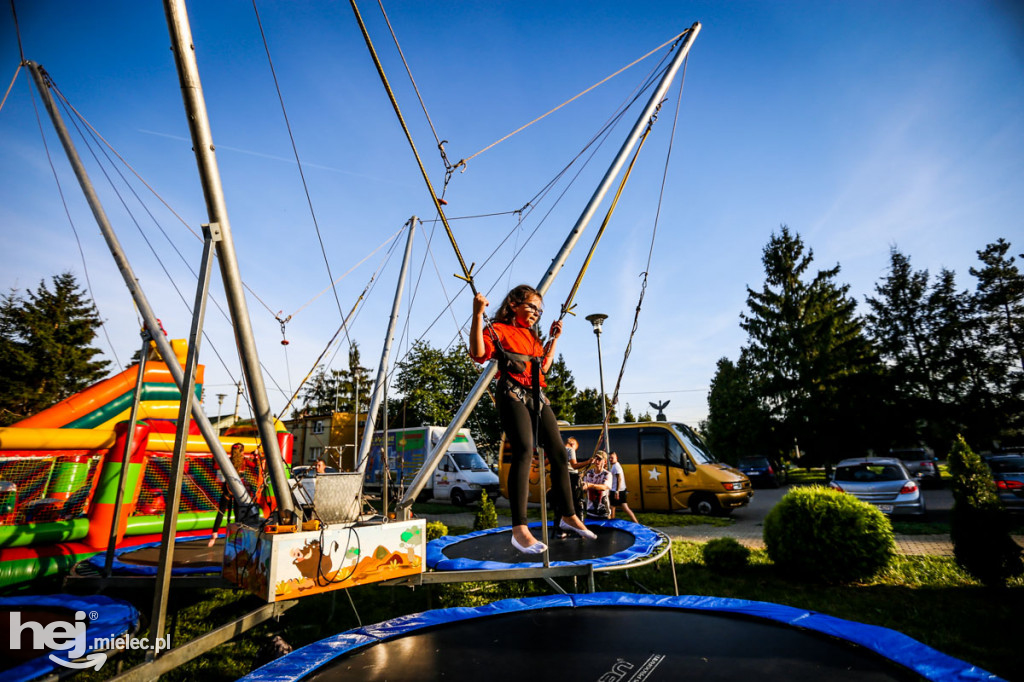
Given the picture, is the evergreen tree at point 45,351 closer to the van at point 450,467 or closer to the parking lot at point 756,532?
the van at point 450,467

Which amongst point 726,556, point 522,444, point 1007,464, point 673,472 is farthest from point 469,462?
point 1007,464

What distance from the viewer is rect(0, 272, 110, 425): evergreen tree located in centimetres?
2006

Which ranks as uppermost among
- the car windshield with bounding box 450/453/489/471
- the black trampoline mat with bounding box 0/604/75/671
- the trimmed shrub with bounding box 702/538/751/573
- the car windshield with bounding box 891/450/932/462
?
the car windshield with bounding box 450/453/489/471

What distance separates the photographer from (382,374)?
15.9 feet

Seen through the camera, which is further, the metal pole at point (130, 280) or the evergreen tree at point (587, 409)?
the evergreen tree at point (587, 409)

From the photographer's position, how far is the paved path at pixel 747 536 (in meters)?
5.82

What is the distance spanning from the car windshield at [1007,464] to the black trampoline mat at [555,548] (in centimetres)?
919

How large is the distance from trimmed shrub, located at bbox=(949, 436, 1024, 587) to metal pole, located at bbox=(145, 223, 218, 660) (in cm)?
572

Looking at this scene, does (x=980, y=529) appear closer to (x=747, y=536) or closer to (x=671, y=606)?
(x=671, y=606)

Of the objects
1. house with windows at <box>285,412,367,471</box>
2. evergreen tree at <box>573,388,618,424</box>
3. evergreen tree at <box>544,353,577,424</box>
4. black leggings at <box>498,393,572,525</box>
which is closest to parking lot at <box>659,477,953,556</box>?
black leggings at <box>498,393,572,525</box>

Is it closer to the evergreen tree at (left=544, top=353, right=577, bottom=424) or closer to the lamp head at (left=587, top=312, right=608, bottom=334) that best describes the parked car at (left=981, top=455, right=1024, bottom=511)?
the lamp head at (left=587, top=312, right=608, bottom=334)

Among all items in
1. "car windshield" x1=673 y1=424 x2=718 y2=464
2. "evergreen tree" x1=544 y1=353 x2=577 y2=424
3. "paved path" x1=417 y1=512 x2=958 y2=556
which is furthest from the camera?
"evergreen tree" x1=544 y1=353 x2=577 y2=424

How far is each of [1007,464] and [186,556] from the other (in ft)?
43.8

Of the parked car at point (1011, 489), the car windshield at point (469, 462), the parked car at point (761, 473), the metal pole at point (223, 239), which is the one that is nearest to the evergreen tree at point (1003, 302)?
the parked car at point (761, 473)
